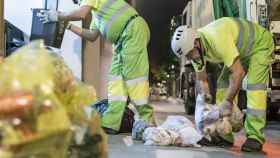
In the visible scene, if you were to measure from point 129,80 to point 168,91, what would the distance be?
1822 cm

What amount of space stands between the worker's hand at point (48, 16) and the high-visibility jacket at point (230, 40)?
1714mm

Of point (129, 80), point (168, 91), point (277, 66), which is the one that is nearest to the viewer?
point (129, 80)

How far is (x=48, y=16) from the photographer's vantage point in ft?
18.0

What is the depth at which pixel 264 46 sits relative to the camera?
14.4 feet

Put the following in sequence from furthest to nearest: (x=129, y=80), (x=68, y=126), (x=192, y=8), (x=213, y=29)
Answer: (x=192, y=8) < (x=129, y=80) < (x=213, y=29) < (x=68, y=126)

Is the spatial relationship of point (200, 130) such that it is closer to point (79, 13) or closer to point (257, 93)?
point (257, 93)

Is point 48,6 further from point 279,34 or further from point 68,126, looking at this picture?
point 68,126

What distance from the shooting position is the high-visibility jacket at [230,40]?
13.5 ft

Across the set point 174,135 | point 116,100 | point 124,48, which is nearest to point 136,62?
point 124,48

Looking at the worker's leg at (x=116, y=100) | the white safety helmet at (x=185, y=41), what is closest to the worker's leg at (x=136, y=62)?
the worker's leg at (x=116, y=100)

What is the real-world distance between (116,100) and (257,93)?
5.03 feet

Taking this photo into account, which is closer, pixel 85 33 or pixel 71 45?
pixel 85 33

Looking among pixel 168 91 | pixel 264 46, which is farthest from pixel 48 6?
pixel 168 91

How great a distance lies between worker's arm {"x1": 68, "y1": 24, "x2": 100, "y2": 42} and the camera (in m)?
5.58
